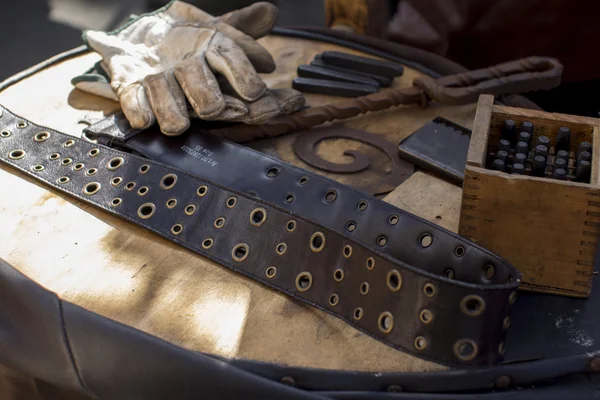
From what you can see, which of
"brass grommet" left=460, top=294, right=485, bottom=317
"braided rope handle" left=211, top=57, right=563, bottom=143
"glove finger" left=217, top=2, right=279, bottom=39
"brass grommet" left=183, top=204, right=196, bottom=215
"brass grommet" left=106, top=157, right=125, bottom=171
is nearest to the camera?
"brass grommet" left=460, top=294, right=485, bottom=317

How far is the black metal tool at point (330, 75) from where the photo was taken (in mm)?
1600

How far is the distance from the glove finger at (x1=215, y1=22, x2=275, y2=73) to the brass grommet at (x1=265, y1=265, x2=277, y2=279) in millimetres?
576

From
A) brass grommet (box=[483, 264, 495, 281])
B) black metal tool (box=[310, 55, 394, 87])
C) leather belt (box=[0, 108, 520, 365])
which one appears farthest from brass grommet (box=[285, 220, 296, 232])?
black metal tool (box=[310, 55, 394, 87])

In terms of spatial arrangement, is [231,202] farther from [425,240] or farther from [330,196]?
[425,240]

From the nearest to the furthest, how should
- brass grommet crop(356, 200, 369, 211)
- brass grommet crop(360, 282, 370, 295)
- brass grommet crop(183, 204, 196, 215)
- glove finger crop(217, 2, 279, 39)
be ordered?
brass grommet crop(360, 282, 370, 295), brass grommet crop(356, 200, 369, 211), brass grommet crop(183, 204, 196, 215), glove finger crop(217, 2, 279, 39)

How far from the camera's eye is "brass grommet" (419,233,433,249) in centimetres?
100

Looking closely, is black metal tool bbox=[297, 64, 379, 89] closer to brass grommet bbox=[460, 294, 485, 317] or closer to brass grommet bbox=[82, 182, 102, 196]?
brass grommet bbox=[82, 182, 102, 196]

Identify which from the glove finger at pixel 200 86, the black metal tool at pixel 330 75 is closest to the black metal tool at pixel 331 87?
the black metal tool at pixel 330 75

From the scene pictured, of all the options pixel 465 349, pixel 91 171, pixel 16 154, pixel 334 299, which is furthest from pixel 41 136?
pixel 465 349

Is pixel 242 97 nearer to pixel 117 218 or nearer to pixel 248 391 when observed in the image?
pixel 117 218

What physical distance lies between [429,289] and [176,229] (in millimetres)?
470

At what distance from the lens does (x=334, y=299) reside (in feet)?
3.38

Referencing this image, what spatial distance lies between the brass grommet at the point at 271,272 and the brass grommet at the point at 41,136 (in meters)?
0.59

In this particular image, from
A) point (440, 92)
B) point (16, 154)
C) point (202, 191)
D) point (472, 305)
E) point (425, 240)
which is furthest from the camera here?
point (440, 92)
